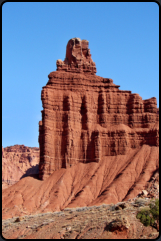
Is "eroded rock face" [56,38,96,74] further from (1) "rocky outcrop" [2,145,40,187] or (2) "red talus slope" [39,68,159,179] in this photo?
(1) "rocky outcrop" [2,145,40,187]

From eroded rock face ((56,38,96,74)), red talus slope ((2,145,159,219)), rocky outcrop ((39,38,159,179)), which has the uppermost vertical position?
eroded rock face ((56,38,96,74))

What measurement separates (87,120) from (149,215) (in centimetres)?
5288

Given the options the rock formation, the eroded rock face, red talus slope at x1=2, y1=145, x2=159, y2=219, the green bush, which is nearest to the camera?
the green bush

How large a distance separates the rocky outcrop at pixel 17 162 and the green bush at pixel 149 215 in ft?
329

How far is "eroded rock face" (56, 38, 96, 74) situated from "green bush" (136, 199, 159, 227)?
199ft

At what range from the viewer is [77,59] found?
114375 mm

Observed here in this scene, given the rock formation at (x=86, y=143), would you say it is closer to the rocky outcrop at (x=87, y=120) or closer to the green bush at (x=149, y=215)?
the rocky outcrop at (x=87, y=120)

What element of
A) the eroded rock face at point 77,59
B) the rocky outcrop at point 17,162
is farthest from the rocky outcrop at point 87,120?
the rocky outcrop at point 17,162

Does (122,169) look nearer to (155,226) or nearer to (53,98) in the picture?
(53,98)

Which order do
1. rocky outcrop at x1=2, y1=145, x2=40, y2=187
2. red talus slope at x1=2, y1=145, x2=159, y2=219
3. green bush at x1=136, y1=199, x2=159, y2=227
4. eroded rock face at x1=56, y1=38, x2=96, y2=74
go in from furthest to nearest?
rocky outcrop at x1=2, y1=145, x2=40, y2=187
eroded rock face at x1=56, y1=38, x2=96, y2=74
red talus slope at x1=2, y1=145, x2=159, y2=219
green bush at x1=136, y1=199, x2=159, y2=227

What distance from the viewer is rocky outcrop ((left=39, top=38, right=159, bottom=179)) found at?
10369 centimetres

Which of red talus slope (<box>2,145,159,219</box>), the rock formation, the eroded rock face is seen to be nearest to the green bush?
red talus slope (<box>2,145,159,219</box>)

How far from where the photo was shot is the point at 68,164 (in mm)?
102875

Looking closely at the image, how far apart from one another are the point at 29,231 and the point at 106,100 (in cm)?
5252
